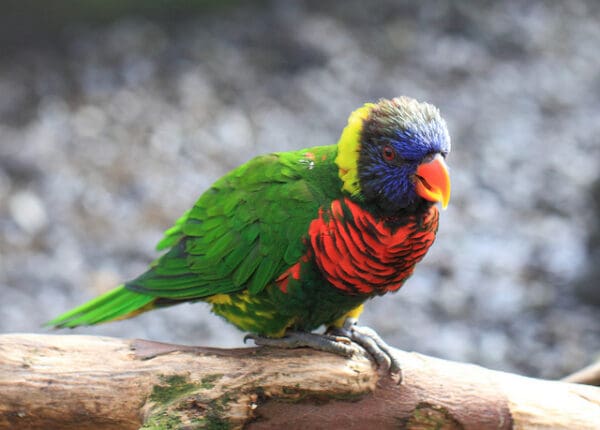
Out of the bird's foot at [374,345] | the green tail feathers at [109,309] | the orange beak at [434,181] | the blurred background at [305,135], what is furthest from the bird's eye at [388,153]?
the blurred background at [305,135]

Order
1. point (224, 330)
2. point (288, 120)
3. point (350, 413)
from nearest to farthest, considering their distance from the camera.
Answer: point (350, 413), point (224, 330), point (288, 120)

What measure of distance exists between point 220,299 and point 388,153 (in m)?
0.97

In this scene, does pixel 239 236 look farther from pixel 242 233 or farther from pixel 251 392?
pixel 251 392

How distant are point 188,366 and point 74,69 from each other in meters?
5.47

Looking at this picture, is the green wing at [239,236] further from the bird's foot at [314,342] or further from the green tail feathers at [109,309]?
the bird's foot at [314,342]

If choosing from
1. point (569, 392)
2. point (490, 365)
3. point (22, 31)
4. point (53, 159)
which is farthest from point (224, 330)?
point (22, 31)

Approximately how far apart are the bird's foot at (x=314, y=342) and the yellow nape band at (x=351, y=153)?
0.59 metres

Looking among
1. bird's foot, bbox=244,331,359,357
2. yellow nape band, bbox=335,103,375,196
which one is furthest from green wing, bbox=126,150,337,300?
bird's foot, bbox=244,331,359,357

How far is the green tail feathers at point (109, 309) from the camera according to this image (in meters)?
3.00

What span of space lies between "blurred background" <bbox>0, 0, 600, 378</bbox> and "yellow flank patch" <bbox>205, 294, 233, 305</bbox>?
190 cm

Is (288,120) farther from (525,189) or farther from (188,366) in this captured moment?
(188,366)

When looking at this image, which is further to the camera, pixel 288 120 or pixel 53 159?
pixel 288 120

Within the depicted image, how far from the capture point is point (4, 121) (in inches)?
257

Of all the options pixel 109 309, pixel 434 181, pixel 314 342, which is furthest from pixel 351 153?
pixel 109 309
